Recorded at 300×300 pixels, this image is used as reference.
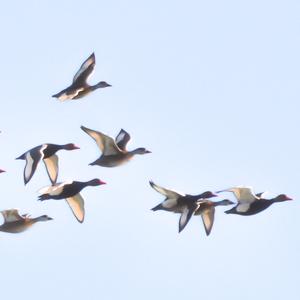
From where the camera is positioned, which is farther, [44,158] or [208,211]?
[208,211]

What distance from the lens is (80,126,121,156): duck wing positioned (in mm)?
22469

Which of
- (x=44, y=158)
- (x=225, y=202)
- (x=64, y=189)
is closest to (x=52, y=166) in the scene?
(x=44, y=158)

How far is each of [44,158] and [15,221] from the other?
3.98 ft

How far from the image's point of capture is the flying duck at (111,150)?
22609 millimetres

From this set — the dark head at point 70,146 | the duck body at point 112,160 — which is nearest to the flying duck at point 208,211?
the duck body at point 112,160

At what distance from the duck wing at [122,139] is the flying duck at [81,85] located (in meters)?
0.95

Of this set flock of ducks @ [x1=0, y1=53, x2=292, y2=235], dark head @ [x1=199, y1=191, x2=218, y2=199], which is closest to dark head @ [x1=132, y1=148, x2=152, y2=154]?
flock of ducks @ [x1=0, y1=53, x2=292, y2=235]

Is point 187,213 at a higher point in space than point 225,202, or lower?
higher

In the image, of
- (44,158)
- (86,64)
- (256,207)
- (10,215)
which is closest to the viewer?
(256,207)

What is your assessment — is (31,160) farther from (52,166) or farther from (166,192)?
(166,192)

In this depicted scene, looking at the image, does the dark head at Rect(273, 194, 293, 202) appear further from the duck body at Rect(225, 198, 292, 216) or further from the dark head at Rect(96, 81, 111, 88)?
the dark head at Rect(96, 81, 111, 88)

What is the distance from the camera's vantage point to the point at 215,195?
75.0 feet

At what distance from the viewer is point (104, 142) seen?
22750mm

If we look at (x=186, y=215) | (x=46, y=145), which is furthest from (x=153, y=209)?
(x=46, y=145)
